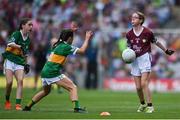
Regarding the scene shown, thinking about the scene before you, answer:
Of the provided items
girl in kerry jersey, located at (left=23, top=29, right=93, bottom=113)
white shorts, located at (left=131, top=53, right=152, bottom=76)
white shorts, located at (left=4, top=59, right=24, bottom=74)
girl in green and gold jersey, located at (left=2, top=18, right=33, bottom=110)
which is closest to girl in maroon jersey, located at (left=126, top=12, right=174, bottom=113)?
white shorts, located at (left=131, top=53, right=152, bottom=76)

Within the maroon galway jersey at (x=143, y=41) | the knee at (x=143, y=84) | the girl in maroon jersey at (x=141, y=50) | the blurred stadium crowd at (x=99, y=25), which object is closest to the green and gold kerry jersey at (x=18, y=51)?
the girl in maroon jersey at (x=141, y=50)

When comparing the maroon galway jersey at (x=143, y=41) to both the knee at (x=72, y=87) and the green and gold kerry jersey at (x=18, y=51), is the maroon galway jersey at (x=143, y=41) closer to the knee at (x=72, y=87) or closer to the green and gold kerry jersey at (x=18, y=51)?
the knee at (x=72, y=87)

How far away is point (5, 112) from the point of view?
18703 mm

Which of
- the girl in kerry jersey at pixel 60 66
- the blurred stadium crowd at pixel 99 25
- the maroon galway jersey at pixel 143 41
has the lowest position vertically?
the girl in kerry jersey at pixel 60 66

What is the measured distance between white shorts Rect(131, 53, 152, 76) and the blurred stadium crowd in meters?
17.9

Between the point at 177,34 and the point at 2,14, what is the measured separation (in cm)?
906

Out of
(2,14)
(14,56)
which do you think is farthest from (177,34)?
(14,56)

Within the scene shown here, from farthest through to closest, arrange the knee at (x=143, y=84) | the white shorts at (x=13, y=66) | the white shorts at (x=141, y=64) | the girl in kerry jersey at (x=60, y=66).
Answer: the white shorts at (x=13, y=66), the white shorts at (x=141, y=64), the knee at (x=143, y=84), the girl in kerry jersey at (x=60, y=66)

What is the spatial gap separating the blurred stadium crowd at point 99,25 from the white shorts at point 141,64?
58.8 feet

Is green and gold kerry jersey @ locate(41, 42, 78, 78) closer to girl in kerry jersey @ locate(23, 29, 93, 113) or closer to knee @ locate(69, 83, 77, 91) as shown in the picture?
girl in kerry jersey @ locate(23, 29, 93, 113)

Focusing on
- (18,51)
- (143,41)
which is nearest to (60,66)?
(18,51)

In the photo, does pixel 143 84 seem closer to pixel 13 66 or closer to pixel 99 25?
pixel 13 66

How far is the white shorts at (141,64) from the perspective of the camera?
19766 mm

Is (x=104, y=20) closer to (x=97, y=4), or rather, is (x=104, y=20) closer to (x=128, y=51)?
(x=97, y=4)
